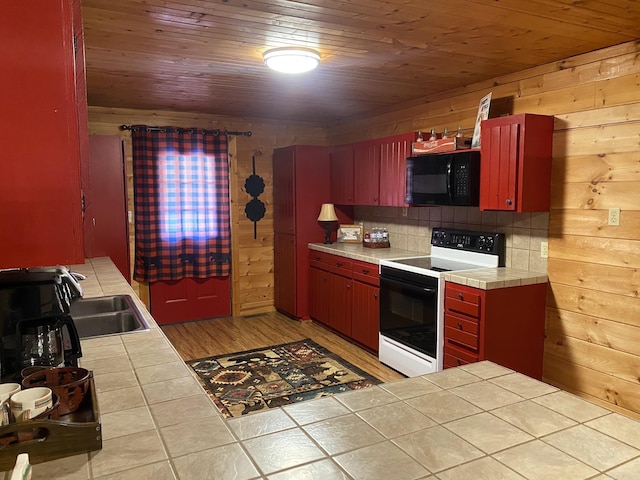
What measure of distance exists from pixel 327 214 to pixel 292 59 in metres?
2.48

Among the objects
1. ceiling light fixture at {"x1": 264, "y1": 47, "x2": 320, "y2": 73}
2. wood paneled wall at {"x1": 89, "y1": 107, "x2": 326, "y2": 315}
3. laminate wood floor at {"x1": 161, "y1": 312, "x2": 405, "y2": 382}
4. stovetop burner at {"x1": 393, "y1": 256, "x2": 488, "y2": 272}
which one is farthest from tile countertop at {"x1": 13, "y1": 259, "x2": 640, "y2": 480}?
wood paneled wall at {"x1": 89, "y1": 107, "x2": 326, "y2": 315}

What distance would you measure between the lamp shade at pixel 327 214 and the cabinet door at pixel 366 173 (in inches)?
15.7

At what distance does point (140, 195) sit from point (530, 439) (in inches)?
180

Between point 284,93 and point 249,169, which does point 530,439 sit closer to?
point 284,93

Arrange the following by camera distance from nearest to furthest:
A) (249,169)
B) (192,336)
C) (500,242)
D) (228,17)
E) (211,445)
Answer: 1. (211,445)
2. (228,17)
3. (500,242)
4. (192,336)
5. (249,169)

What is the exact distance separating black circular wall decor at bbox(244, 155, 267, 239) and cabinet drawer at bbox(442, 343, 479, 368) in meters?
2.93

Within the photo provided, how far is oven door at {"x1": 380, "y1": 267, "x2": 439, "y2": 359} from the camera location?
3.49m

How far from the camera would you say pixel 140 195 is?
196 inches

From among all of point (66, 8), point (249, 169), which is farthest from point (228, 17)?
point (249, 169)

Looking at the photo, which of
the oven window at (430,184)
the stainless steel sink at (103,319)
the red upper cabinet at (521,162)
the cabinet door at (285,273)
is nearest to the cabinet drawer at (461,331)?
the red upper cabinet at (521,162)

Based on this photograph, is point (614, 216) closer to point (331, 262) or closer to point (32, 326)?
point (331, 262)

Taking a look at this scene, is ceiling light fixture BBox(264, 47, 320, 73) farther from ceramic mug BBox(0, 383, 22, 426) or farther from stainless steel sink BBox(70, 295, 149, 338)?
ceramic mug BBox(0, 383, 22, 426)

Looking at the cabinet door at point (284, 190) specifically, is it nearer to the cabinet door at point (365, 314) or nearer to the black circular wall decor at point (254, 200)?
the black circular wall decor at point (254, 200)

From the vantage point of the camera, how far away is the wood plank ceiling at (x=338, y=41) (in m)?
2.20
